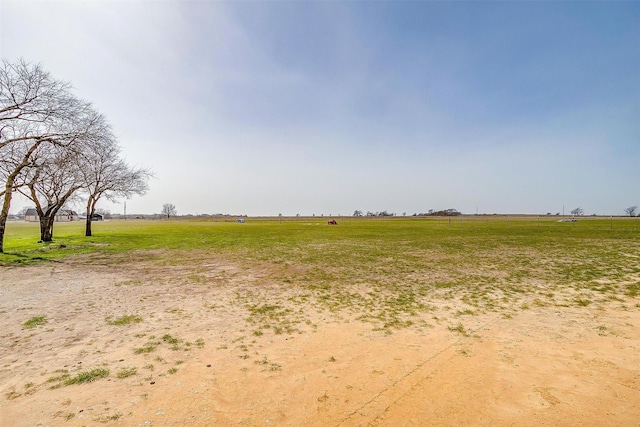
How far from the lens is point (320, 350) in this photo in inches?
218

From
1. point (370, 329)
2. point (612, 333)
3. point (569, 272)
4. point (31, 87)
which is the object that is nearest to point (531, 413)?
point (370, 329)

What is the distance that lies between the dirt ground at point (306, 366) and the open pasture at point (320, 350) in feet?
0.08

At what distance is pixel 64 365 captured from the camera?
482 cm

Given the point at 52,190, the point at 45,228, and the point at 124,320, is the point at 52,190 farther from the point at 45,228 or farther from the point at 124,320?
the point at 124,320

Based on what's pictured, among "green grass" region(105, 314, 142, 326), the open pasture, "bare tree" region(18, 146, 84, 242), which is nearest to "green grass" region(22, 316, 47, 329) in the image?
the open pasture

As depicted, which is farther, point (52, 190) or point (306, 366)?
point (52, 190)

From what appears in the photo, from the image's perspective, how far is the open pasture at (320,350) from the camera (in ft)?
12.4

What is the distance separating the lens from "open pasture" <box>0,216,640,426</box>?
3770mm

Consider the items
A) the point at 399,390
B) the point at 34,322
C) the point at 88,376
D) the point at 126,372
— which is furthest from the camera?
the point at 34,322

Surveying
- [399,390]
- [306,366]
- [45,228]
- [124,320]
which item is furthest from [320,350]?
[45,228]

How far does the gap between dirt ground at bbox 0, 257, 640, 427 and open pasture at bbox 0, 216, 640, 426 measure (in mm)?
25

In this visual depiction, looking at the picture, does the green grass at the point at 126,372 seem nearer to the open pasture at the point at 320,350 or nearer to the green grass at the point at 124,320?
the open pasture at the point at 320,350

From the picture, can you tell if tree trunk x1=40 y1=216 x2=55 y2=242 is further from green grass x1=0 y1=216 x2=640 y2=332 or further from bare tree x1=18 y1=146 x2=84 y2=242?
green grass x1=0 y1=216 x2=640 y2=332

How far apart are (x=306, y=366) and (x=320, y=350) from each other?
65cm
